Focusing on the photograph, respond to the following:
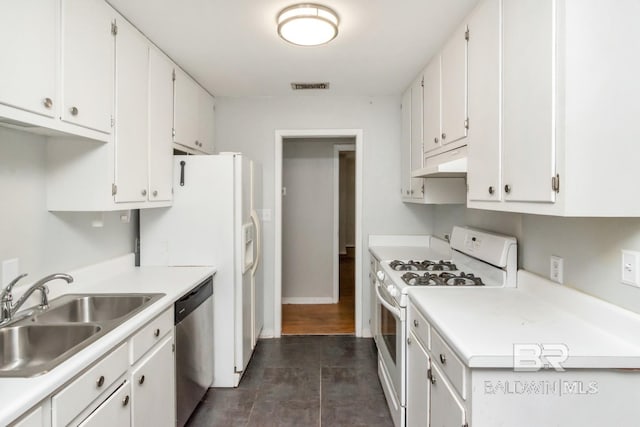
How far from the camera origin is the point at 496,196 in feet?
4.90

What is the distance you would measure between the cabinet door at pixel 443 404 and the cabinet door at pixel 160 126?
73.9 inches

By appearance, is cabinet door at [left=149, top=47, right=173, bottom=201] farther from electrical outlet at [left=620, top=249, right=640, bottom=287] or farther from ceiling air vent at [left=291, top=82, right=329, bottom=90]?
electrical outlet at [left=620, top=249, right=640, bottom=287]

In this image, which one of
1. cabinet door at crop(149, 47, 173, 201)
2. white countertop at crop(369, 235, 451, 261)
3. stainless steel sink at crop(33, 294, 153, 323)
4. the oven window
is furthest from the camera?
white countertop at crop(369, 235, 451, 261)

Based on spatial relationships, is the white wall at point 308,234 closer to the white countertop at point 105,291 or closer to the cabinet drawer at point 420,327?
the white countertop at point 105,291

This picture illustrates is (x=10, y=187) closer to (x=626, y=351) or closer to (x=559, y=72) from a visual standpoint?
(x=559, y=72)

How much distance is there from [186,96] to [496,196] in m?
2.30

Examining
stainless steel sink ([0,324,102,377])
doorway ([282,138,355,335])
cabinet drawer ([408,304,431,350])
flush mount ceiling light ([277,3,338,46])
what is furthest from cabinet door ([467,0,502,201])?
doorway ([282,138,355,335])

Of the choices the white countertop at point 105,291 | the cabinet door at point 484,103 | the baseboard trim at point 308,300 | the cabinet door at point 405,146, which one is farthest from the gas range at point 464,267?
the baseboard trim at point 308,300

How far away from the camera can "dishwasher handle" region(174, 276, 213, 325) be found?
1885 millimetres

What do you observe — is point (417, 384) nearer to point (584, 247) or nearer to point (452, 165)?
point (584, 247)

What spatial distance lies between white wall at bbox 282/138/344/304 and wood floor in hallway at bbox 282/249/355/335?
0.22 metres

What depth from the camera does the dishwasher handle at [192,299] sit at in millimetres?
1885

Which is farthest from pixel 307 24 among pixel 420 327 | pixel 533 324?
pixel 533 324

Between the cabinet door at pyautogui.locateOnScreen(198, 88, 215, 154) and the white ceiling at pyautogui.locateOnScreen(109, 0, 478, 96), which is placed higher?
the white ceiling at pyautogui.locateOnScreen(109, 0, 478, 96)
